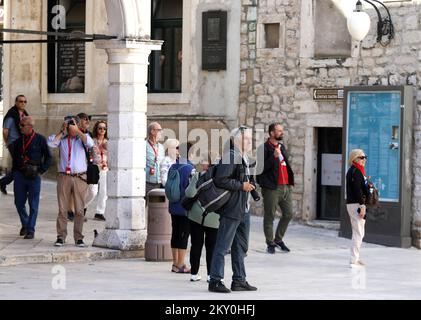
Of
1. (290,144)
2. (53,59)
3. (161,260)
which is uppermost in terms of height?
(53,59)

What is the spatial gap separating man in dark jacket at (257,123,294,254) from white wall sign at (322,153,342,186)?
3149 mm

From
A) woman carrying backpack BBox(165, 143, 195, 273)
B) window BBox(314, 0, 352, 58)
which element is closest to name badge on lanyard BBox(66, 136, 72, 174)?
woman carrying backpack BBox(165, 143, 195, 273)

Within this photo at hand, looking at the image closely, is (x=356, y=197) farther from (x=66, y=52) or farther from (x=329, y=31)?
(x=66, y=52)

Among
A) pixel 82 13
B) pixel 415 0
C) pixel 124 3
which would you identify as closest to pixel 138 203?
pixel 124 3

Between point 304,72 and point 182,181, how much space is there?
6.91m

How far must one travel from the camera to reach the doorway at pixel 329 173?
20.7 m

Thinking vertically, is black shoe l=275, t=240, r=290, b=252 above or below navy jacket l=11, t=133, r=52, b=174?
below

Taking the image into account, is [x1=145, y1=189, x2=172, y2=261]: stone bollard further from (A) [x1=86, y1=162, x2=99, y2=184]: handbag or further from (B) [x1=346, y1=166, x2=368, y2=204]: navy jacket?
(B) [x1=346, y1=166, x2=368, y2=204]: navy jacket

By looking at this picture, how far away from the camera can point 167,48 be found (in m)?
23.6

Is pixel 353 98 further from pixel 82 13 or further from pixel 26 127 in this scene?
pixel 82 13

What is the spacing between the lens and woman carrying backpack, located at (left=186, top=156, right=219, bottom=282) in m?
13.7

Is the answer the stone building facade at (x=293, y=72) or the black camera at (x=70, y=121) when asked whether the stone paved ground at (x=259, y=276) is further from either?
the stone building facade at (x=293, y=72)
